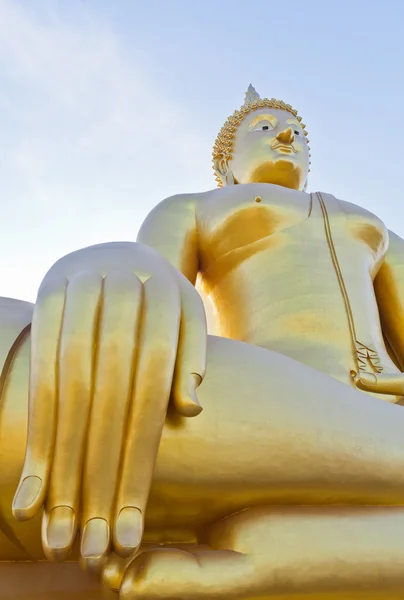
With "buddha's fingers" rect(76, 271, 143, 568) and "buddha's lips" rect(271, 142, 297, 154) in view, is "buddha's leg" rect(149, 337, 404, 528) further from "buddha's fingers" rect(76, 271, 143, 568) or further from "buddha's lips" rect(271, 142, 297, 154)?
"buddha's lips" rect(271, 142, 297, 154)

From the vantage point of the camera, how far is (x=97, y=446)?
123cm

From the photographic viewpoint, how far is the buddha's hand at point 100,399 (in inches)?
46.4

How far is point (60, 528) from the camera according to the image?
3.80ft

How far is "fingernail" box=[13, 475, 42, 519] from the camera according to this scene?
44.5 inches

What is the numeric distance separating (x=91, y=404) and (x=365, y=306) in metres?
1.37

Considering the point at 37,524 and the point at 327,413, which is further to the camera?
the point at 327,413

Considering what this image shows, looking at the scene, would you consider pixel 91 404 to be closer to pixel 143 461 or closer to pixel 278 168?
pixel 143 461

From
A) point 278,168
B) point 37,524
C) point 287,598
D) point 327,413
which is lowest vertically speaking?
point 287,598

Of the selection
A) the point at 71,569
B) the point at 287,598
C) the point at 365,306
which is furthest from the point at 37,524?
the point at 365,306

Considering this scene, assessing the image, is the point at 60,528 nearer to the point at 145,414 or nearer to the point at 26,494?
the point at 26,494

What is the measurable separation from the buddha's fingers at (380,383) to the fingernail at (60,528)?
109cm

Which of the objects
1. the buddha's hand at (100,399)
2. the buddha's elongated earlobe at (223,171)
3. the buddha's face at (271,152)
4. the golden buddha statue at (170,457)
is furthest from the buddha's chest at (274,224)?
the buddha's hand at (100,399)

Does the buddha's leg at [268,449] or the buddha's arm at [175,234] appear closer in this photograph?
the buddha's leg at [268,449]

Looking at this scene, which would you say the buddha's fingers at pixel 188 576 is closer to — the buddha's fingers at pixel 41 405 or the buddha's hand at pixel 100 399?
the buddha's hand at pixel 100 399
